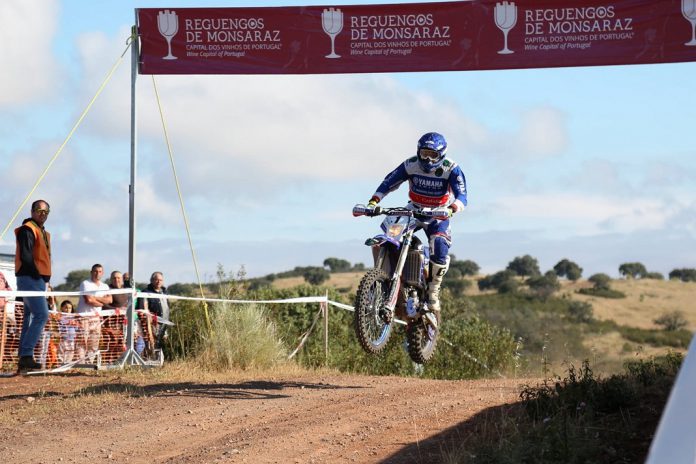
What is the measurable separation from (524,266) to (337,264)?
1414 cm

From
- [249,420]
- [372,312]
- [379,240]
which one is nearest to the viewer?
[249,420]

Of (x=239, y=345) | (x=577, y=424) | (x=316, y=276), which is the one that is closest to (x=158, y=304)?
(x=239, y=345)

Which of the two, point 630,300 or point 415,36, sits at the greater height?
point 415,36

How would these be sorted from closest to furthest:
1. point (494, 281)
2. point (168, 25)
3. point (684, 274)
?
point (168, 25), point (494, 281), point (684, 274)

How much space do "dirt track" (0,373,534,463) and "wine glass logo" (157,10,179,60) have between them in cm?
532

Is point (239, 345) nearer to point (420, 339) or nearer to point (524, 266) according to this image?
point (420, 339)

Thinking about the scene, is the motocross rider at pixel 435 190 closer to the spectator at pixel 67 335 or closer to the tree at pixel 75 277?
the spectator at pixel 67 335

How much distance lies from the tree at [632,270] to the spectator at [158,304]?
6324 centimetres

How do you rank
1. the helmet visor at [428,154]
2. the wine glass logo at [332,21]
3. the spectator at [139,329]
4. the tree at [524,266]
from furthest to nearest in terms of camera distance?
the tree at [524,266]
the spectator at [139,329]
the wine glass logo at [332,21]
the helmet visor at [428,154]

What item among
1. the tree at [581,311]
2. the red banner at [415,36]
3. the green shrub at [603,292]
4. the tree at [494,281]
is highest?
the red banner at [415,36]

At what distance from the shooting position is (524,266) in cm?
7138

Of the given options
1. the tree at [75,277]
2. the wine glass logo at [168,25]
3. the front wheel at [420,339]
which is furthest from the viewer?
the tree at [75,277]

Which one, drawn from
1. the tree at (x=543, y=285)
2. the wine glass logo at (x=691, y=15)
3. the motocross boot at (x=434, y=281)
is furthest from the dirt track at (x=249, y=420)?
the tree at (x=543, y=285)

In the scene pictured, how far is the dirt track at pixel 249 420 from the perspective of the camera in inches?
320
